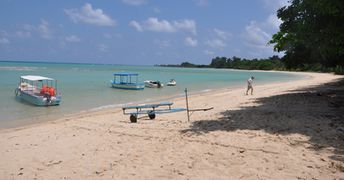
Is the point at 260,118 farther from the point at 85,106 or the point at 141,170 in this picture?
the point at 85,106

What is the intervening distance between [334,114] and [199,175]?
7.18 meters

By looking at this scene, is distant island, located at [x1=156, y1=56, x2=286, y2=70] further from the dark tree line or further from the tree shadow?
the tree shadow

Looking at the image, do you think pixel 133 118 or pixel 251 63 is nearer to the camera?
pixel 133 118

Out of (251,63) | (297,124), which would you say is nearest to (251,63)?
(251,63)

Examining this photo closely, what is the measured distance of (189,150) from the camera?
7164 millimetres

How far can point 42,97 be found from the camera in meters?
19.6

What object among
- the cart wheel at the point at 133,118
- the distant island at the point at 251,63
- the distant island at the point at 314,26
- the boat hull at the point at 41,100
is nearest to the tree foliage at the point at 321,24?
the distant island at the point at 314,26

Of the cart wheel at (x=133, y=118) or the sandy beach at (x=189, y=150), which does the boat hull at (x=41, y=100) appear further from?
the cart wheel at (x=133, y=118)

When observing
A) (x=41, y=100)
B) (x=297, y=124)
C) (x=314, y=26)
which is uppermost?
(x=314, y=26)

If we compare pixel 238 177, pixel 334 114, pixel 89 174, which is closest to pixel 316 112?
pixel 334 114

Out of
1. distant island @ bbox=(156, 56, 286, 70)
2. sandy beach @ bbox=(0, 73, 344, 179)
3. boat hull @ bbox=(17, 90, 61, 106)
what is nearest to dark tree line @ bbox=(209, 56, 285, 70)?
distant island @ bbox=(156, 56, 286, 70)

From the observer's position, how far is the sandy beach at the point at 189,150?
587cm

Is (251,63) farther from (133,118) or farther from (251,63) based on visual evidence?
(133,118)

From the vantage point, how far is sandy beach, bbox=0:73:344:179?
5.87 m
